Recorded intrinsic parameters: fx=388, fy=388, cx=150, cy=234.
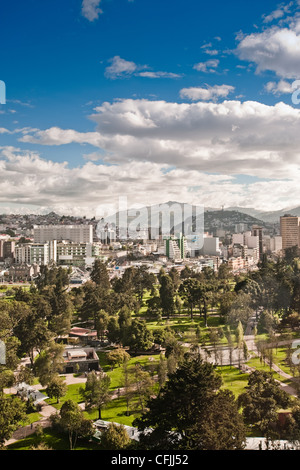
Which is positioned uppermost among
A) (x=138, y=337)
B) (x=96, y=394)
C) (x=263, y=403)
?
(x=263, y=403)

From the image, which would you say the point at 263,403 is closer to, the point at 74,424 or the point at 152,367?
the point at 74,424

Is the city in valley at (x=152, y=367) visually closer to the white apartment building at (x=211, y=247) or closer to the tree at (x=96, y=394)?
the tree at (x=96, y=394)

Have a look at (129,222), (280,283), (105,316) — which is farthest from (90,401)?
(129,222)

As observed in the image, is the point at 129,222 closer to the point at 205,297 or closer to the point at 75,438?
the point at 205,297

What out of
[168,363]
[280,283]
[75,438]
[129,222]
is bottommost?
[75,438]

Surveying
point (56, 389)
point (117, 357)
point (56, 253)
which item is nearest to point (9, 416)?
point (56, 389)

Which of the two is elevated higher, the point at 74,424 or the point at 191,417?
the point at 191,417
